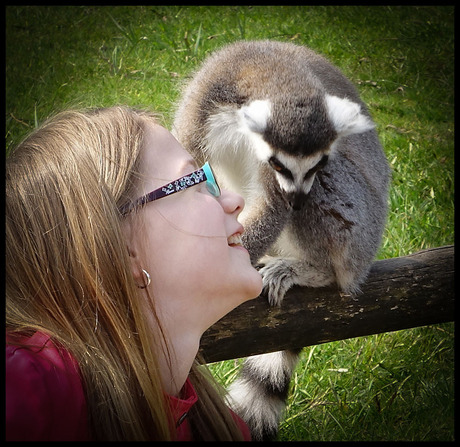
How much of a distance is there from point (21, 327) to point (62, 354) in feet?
0.38

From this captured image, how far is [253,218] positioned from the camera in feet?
8.38

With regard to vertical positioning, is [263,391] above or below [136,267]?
below

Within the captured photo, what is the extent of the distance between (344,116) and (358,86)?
2215mm

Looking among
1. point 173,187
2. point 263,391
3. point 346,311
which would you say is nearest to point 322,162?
point 346,311

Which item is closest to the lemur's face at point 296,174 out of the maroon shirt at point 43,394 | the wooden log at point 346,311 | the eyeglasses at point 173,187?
the wooden log at point 346,311

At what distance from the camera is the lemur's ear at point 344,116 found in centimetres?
251

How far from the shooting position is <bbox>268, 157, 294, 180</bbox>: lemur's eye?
242cm

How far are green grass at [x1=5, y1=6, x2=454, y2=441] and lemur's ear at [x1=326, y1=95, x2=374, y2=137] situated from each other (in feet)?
3.06

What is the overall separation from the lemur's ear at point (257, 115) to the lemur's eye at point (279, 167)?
0.13m

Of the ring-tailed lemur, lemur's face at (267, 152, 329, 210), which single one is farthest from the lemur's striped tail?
lemur's face at (267, 152, 329, 210)

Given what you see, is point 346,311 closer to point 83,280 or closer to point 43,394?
point 83,280

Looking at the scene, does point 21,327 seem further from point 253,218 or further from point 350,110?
point 350,110

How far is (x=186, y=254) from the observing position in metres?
1.41

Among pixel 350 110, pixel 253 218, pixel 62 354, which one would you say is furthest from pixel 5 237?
pixel 350 110
